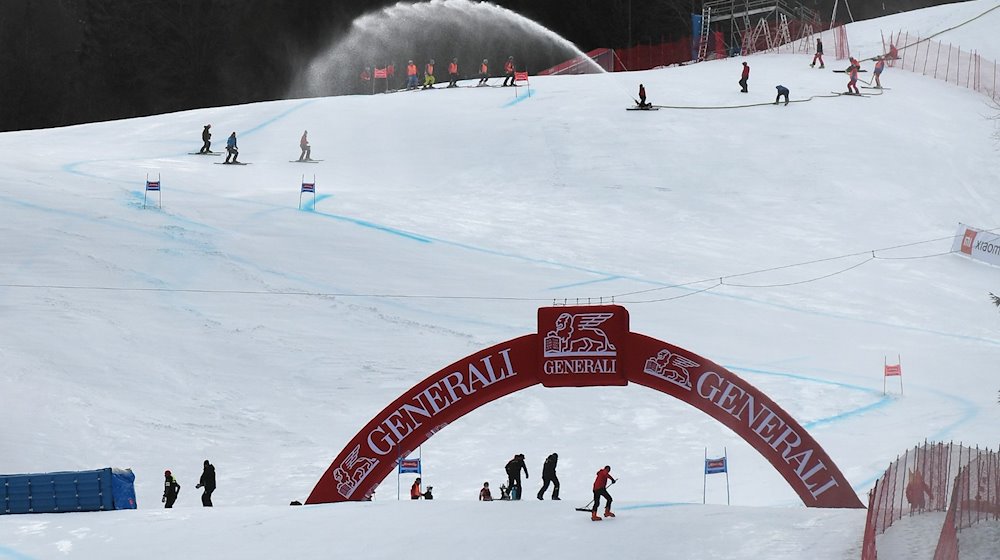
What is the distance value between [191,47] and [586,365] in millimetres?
54563

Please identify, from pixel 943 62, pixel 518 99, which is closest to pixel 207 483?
pixel 518 99

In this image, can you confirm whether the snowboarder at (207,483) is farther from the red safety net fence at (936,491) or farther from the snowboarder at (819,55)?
the snowboarder at (819,55)

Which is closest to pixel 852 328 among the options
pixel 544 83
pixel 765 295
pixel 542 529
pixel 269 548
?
pixel 765 295

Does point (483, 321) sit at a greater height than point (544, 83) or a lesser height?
lesser

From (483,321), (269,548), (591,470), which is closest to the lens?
(269,548)

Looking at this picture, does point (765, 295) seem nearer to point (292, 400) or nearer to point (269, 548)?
point (292, 400)

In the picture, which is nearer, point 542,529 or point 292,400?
point 542,529

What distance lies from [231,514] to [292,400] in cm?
616

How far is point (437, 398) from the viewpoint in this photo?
1880 centimetres

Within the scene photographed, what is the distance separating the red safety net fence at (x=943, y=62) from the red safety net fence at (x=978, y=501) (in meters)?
34.1

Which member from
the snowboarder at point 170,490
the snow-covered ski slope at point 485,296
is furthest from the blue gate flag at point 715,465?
the snowboarder at point 170,490

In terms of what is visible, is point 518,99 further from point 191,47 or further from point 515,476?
point 191,47

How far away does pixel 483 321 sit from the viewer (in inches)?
1110

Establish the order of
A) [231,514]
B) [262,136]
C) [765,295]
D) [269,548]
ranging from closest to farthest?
[269,548] < [231,514] < [765,295] < [262,136]
